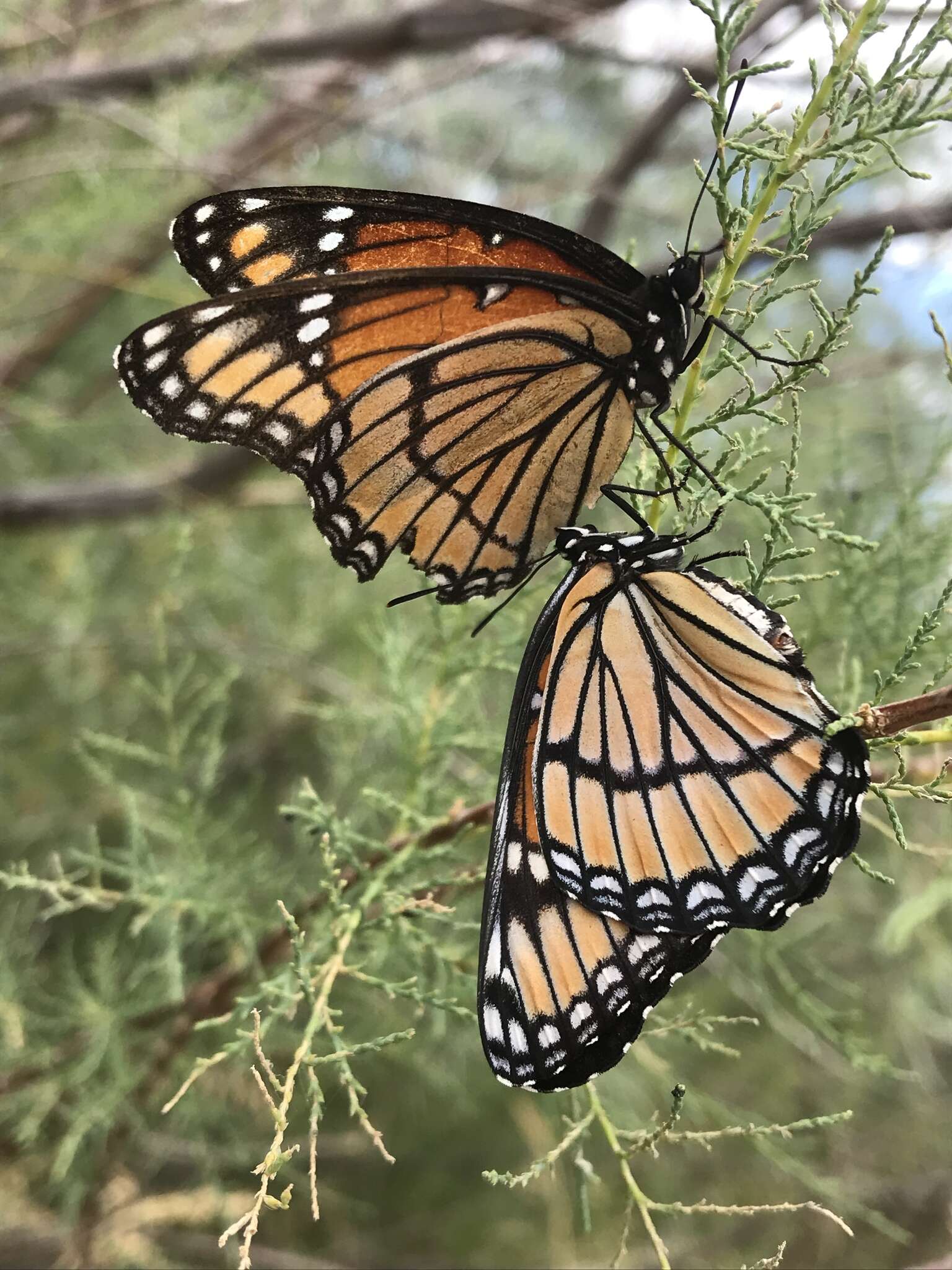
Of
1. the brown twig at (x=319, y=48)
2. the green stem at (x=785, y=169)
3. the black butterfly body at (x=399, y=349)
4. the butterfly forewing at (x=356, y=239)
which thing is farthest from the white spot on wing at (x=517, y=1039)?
the brown twig at (x=319, y=48)

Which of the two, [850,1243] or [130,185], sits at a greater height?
[130,185]

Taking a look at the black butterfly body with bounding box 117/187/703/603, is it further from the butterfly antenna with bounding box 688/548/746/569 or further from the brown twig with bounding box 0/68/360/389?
the brown twig with bounding box 0/68/360/389

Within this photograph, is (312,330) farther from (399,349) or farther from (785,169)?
(785,169)

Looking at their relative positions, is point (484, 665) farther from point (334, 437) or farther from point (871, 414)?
point (871, 414)

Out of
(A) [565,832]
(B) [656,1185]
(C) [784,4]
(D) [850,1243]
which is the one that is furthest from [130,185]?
(D) [850,1243]

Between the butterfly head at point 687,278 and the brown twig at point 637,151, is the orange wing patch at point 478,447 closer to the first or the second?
the butterfly head at point 687,278

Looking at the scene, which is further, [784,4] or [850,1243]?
[850,1243]
